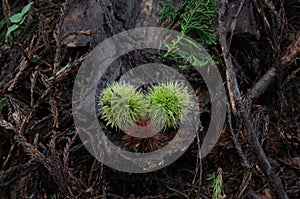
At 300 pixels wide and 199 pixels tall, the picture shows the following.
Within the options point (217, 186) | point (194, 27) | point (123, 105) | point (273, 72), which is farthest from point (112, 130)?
point (273, 72)

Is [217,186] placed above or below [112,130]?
below

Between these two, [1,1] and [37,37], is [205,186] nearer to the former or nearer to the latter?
[37,37]

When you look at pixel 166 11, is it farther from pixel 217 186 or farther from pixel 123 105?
pixel 217 186

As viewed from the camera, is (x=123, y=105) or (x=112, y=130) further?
(x=112, y=130)

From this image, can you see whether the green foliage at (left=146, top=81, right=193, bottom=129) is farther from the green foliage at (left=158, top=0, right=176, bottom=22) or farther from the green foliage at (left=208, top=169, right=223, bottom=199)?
the green foliage at (left=158, top=0, right=176, bottom=22)

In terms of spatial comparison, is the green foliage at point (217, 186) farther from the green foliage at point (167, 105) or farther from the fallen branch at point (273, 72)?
the fallen branch at point (273, 72)

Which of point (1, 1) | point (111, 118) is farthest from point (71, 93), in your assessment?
point (1, 1)

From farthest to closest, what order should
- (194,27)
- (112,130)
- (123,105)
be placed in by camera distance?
(194,27), (112,130), (123,105)
